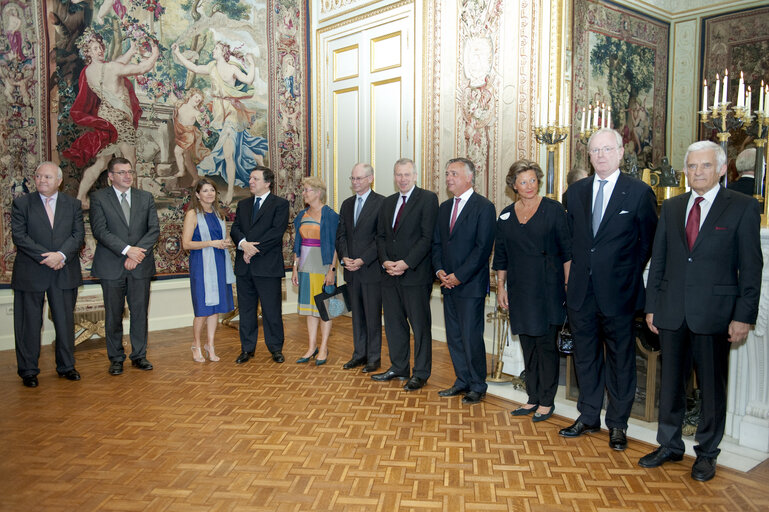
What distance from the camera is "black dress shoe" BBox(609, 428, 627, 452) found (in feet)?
11.8

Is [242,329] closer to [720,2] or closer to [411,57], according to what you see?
[411,57]

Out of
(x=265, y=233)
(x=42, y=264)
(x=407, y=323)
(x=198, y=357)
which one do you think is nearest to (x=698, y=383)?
(x=407, y=323)

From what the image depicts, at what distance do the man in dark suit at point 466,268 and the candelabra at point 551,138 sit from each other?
1232mm

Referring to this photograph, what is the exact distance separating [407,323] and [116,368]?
2.59m

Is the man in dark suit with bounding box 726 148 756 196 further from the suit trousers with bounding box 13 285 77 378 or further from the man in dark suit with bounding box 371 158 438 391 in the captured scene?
the suit trousers with bounding box 13 285 77 378

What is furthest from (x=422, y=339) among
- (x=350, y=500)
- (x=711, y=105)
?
(x=711, y=105)

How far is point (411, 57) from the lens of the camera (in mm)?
6984

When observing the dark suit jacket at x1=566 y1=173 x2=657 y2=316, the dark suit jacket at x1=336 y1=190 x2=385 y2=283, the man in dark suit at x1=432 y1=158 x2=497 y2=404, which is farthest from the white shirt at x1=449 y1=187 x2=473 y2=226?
the dark suit jacket at x1=566 y1=173 x2=657 y2=316

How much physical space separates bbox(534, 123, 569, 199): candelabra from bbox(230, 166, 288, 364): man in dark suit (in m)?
2.43

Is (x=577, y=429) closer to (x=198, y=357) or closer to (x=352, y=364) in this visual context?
(x=352, y=364)

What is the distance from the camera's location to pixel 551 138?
5344mm

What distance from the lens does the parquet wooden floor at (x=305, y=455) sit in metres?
2.94

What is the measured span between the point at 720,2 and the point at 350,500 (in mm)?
4452

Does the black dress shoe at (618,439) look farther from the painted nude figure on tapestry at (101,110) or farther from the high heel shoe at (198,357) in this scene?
the painted nude figure on tapestry at (101,110)
